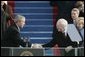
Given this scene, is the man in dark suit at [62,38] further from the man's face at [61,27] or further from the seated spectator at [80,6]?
the seated spectator at [80,6]

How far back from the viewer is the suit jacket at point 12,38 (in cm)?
827

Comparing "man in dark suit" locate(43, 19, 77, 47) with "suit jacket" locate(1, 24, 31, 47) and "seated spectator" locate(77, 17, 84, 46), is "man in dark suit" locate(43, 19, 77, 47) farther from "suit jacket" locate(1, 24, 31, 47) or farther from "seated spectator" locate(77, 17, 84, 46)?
"suit jacket" locate(1, 24, 31, 47)

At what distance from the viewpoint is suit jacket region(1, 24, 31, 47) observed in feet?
27.1

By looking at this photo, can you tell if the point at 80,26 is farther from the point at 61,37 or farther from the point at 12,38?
the point at 12,38

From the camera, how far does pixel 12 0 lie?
1430cm

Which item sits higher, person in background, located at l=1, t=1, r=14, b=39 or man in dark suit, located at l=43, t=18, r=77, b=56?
person in background, located at l=1, t=1, r=14, b=39

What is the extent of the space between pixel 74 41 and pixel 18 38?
876mm

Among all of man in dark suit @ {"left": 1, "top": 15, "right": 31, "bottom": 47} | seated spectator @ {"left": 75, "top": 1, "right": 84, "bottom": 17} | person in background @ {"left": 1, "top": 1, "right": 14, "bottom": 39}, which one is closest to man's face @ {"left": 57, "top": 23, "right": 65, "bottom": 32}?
man in dark suit @ {"left": 1, "top": 15, "right": 31, "bottom": 47}

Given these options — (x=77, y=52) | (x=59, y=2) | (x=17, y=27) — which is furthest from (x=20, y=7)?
(x=77, y=52)

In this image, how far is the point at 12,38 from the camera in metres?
8.42

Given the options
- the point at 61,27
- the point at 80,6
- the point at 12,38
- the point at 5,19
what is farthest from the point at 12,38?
the point at 80,6

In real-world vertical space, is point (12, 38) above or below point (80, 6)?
below

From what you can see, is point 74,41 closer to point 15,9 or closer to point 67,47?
point 67,47

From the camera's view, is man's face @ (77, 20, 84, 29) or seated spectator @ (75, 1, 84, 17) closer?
man's face @ (77, 20, 84, 29)
